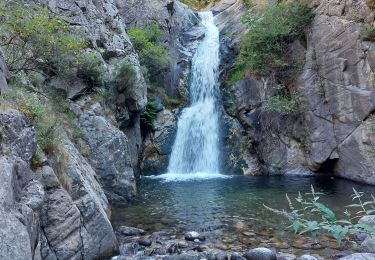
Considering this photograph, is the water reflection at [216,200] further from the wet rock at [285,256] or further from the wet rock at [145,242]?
the wet rock at [285,256]

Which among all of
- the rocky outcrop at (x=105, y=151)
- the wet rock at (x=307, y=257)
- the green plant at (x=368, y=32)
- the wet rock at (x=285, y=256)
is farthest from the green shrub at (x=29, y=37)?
the green plant at (x=368, y=32)

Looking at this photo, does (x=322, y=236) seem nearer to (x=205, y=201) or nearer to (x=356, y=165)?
(x=205, y=201)

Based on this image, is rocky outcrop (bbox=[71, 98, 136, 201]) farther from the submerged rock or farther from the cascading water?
the cascading water

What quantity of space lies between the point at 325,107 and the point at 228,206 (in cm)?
765

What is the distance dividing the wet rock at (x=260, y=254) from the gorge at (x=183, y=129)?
1.6 inches

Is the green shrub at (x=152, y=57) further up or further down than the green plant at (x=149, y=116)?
further up

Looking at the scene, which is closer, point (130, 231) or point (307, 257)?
point (307, 257)

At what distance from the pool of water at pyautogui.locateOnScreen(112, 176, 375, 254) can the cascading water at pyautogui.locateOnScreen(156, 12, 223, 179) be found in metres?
2.09

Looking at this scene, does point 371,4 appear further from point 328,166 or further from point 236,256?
point 236,256

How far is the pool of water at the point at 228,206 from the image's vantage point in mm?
8492

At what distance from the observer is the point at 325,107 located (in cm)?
1620

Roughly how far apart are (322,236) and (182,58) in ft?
47.8

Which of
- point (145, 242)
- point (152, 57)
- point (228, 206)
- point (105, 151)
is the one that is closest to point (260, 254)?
point (145, 242)

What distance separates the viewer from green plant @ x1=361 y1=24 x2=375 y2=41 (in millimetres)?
14688
